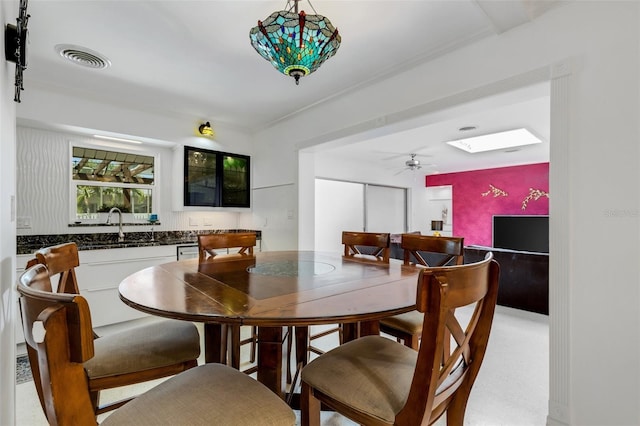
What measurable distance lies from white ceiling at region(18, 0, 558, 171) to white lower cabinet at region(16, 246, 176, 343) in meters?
1.56

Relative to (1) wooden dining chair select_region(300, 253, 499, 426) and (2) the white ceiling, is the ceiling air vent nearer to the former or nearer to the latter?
(2) the white ceiling

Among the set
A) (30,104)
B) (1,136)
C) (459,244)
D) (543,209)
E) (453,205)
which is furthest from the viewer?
(453,205)

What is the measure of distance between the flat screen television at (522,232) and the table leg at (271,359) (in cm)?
575

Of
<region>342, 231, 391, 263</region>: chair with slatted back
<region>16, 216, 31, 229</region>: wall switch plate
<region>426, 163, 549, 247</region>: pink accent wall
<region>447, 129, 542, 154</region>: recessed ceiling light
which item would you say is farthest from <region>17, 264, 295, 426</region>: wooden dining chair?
<region>426, 163, 549, 247</region>: pink accent wall

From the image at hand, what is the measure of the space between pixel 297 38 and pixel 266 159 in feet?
8.95

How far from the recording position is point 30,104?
2662 mm

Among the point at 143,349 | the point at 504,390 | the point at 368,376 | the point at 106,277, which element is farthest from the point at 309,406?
the point at 106,277

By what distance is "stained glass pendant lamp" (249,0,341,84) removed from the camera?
52.2 inches

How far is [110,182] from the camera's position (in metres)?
3.39

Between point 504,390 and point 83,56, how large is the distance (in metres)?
3.78

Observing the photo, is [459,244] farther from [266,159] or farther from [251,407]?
[266,159]

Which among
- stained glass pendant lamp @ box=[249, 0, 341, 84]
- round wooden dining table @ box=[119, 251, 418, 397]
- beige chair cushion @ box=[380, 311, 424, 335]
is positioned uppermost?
stained glass pendant lamp @ box=[249, 0, 341, 84]

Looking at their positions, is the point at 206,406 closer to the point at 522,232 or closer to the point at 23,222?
the point at 23,222

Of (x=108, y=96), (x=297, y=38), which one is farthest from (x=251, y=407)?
(x=108, y=96)
